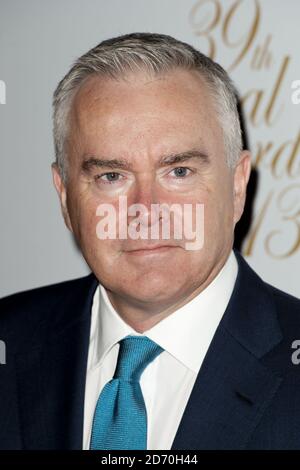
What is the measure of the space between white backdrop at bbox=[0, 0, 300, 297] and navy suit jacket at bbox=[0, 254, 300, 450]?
1.64 ft

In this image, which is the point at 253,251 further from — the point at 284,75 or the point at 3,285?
the point at 3,285

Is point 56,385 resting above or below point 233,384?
below

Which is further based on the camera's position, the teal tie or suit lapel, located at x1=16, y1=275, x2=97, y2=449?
suit lapel, located at x1=16, y1=275, x2=97, y2=449

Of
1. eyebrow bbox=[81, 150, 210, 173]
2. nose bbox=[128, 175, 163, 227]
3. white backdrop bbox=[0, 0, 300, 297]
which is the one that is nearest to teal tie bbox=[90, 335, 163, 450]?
nose bbox=[128, 175, 163, 227]

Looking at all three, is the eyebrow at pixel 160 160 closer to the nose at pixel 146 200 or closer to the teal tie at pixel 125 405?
the nose at pixel 146 200

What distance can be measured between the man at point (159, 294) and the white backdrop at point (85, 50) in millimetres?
497

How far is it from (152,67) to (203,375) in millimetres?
822

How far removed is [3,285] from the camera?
3.29m

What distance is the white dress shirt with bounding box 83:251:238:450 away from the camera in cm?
219

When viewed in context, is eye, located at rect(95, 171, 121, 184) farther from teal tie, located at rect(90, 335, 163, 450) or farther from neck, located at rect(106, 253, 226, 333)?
teal tie, located at rect(90, 335, 163, 450)

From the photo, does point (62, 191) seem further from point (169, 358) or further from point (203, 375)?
point (203, 375)

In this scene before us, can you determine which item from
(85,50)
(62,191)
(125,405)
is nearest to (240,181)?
(62,191)

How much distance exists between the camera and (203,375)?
2.14 m

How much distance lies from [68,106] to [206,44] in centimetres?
79
